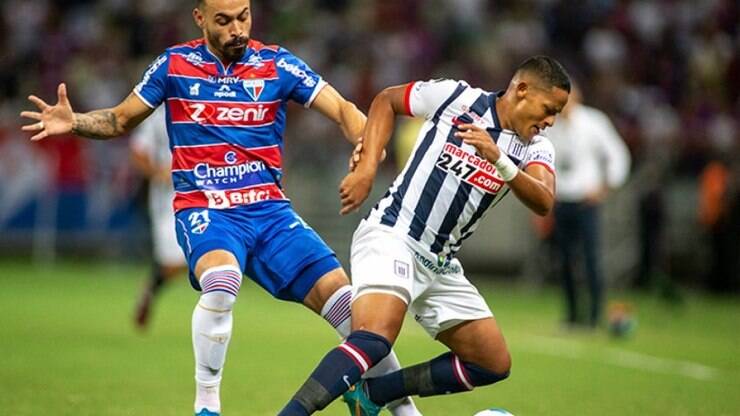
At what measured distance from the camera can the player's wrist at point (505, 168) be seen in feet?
22.1

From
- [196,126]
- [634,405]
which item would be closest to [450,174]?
[196,126]

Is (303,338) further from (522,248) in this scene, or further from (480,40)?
(480,40)

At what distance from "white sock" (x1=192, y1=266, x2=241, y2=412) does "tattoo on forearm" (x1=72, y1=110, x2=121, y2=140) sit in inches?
37.6

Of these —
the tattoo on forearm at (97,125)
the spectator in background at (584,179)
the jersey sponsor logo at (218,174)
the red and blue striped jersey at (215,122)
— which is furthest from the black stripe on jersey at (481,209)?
the spectator in background at (584,179)

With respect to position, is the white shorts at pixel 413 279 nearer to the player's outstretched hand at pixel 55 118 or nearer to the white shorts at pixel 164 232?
the player's outstretched hand at pixel 55 118

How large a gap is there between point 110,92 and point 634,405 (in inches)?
586

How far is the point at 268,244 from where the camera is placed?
755cm

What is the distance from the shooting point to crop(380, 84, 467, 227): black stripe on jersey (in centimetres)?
728

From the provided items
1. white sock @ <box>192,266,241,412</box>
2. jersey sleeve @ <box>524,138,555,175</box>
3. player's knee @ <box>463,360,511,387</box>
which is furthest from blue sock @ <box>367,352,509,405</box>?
jersey sleeve @ <box>524,138,555,175</box>

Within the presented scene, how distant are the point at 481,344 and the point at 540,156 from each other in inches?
41.0

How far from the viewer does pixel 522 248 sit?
20359mm

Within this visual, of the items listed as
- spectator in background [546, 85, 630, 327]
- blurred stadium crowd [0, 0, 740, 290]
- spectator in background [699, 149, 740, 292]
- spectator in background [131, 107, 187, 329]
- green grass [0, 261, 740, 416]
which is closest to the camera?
green grass [0, 261, 740, 416]

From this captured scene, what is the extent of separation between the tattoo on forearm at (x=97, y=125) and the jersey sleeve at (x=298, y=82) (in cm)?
97

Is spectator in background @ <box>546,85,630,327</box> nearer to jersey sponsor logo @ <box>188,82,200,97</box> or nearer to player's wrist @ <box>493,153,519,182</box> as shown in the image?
jersey sponsor logo @ <box>188,82,200,97</box>
